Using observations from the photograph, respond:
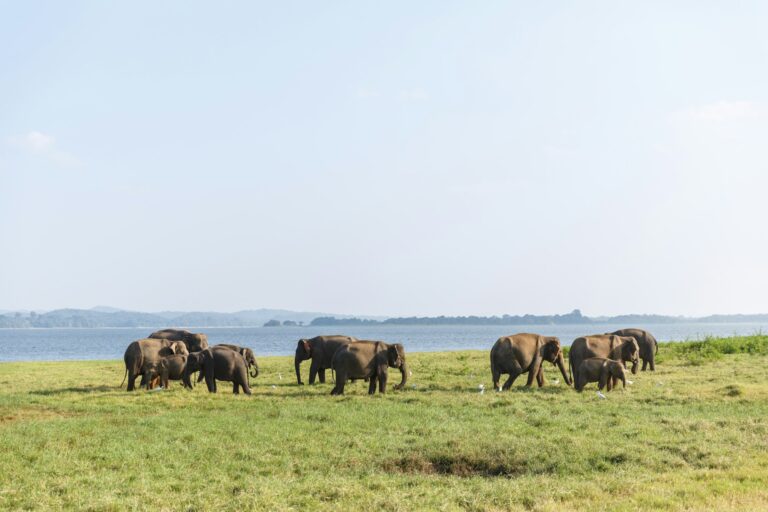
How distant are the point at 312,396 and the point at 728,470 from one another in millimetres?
12786

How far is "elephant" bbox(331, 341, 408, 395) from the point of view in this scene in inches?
906

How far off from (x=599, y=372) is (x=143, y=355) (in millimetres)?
14224

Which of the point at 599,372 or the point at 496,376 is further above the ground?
the point at 599,372

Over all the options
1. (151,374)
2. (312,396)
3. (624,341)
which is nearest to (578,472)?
(312,396)

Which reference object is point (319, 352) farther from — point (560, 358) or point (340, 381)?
point (560, 358)

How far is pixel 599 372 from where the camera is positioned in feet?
74.2

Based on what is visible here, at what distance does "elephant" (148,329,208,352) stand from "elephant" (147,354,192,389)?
5.16 meters

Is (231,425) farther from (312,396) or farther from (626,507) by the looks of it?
(626,507)

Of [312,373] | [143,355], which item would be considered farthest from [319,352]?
[143,355]

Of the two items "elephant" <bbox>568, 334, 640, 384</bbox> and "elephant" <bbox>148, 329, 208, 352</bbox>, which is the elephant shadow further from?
"elephant" <bbox>568, 334, 640, 384</bbox>

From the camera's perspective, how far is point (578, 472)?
12977 mm

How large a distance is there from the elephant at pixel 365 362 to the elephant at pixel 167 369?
5.34m

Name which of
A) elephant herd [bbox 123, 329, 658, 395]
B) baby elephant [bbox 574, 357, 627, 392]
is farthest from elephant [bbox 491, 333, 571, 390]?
baby elephant [bbox 574, 357, 627, 392]

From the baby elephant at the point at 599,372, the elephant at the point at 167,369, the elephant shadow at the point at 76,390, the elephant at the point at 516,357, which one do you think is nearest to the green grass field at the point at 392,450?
the elephant shadow at the point at 76,390
